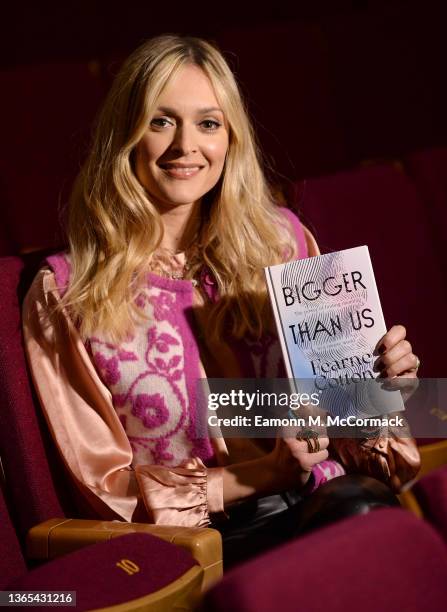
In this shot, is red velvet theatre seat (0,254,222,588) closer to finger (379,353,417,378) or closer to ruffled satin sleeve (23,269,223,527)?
ruffled satin sleeve (23,269,223,527)

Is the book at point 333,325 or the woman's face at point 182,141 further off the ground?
the woman's face at point 182,141

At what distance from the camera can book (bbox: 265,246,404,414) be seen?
74 cm

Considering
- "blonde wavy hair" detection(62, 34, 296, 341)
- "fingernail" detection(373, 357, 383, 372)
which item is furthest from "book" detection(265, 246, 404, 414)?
"blonde wavy hair" detection(62, 34, 296, 341)

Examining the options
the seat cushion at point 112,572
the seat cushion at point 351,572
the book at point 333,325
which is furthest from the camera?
the book at point 333,325

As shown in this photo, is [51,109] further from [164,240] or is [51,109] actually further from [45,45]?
[164,240]

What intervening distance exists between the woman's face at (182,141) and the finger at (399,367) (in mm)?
216

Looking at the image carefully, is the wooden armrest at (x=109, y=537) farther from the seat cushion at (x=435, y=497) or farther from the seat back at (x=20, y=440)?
the seat cushion at (x=435, y=497)

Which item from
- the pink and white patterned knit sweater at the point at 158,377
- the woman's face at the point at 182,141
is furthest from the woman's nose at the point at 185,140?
the pink and white patterned knit sweater at the point at 158,377

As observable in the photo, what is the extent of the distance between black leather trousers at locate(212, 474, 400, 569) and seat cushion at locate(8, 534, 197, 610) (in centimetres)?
12

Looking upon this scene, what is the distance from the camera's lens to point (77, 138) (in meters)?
1.26

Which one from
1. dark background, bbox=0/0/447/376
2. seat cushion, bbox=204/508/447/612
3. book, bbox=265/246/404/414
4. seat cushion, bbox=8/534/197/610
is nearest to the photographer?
seat cushion, bbox=204/508/447/612

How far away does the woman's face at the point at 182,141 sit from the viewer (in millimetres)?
802

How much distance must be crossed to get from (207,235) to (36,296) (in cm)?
16

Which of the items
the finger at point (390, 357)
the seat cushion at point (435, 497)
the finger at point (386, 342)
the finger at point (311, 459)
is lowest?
the seat cushion at point (435, 497)
